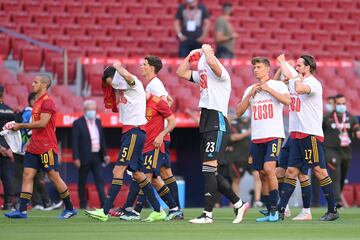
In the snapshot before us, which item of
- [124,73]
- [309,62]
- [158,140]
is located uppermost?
[309,62]

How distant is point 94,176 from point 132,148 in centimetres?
548

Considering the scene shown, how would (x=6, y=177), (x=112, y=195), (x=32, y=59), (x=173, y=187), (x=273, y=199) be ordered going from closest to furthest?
(x=112, y=195)
(x=273, y=199)
(x=173, y=187)
(x=6, y=177)
(x=32, y=59)

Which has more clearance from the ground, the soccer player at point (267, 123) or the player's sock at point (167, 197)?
the soccer player at point (267, 123)

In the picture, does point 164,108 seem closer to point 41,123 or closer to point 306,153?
point 41,123

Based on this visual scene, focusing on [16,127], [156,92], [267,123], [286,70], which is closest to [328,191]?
[267,123]

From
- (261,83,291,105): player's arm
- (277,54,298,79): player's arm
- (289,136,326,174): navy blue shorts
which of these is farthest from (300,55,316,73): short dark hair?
(289,136,326,174): navy blue shorts

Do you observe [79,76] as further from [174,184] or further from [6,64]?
[174,184]

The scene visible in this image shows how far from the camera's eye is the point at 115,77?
13.8m

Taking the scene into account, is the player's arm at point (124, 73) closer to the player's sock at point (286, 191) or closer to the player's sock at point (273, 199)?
the player's sock at point (273, 199)

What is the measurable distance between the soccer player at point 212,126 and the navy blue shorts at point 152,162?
1.20 m

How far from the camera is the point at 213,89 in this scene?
13438 mm

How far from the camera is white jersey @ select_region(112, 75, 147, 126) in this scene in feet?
45.6

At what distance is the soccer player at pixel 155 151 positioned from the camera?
47.2ft

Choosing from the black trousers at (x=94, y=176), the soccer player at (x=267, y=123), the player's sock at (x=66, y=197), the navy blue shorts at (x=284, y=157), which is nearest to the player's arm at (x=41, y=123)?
the player's sock at (x=66, y=197)
